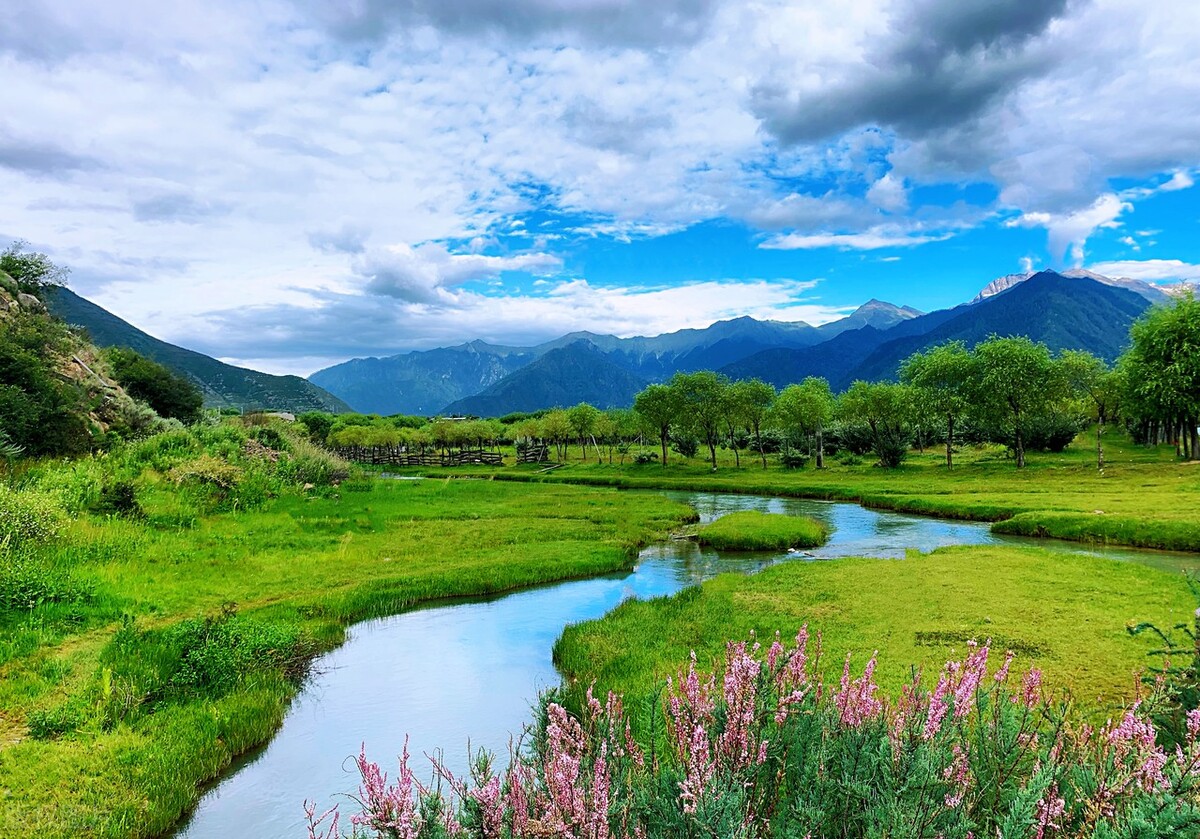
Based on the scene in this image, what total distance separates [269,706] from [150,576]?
29.7 ft

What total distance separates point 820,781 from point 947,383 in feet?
223

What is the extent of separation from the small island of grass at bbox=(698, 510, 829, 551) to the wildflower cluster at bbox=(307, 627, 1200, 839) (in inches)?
968

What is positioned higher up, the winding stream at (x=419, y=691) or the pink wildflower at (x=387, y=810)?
the pink wildflower at (x=387, y=810)

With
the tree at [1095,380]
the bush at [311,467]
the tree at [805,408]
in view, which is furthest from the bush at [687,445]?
the bush at [311,467]

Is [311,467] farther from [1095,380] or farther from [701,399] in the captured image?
[1095,380]

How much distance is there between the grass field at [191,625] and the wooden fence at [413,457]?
6123 cm

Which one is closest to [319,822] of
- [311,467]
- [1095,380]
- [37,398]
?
[37,398]

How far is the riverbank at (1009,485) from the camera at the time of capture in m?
28.3

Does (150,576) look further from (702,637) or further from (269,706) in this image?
(702,637)

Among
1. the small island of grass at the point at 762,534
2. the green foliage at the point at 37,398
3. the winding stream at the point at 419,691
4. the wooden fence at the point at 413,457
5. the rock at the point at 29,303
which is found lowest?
the winding stream at the point at 419,691

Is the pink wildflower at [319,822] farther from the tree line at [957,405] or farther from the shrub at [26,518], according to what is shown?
the tree line at [957,405]

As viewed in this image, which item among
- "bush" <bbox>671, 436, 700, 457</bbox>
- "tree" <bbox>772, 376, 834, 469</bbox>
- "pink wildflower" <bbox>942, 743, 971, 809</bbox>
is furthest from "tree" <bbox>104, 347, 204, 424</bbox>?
"bush" <bbox>671, 436, 700, 457</bbox>

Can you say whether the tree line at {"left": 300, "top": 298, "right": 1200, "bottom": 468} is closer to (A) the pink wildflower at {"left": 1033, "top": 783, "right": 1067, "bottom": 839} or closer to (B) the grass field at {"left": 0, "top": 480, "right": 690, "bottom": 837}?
(B) the grass field at {"left": 0, "top": 480, "right": 690, "bottom": 837}

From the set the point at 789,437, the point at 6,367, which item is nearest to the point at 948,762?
the point at 6,367
